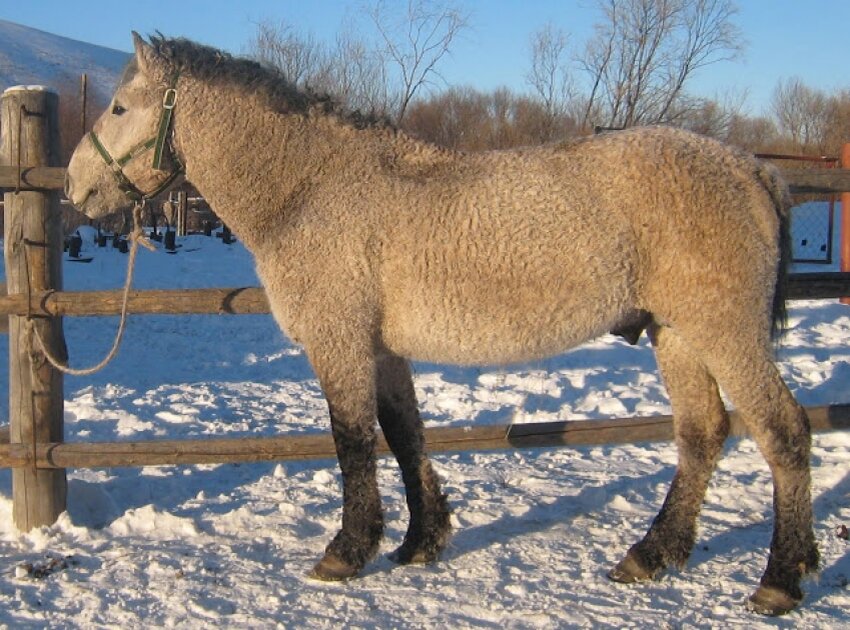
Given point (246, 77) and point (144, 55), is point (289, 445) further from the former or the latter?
point (144, 55)

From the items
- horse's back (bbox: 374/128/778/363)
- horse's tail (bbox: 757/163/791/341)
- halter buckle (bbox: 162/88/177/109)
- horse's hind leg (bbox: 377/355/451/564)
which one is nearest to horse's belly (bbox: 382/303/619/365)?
horse's back (bbox: 374/128/778/363)

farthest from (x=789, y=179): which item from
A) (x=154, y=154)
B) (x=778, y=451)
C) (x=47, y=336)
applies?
(x=47, y=336)

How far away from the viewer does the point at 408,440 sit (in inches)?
158

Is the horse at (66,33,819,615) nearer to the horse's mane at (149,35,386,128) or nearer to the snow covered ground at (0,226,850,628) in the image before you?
the horse's mane at (149,35,386,128)

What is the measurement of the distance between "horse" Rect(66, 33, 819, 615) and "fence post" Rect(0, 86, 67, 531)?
0.57m

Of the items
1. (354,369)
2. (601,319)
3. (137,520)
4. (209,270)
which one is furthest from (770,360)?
(209,270)

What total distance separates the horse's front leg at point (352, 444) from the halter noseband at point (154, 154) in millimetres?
1044

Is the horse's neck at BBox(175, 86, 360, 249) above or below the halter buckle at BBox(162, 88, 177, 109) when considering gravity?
below

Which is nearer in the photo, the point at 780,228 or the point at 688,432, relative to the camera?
the point at 780,228

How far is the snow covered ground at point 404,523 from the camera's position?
3.32 metres

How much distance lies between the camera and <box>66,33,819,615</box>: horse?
3.40 metres

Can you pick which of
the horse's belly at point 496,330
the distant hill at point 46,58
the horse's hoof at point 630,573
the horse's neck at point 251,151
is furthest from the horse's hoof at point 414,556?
the distant hill at point 46,58

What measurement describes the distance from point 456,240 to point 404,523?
1.64m

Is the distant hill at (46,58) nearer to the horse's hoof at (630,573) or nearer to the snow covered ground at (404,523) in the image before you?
the snow covered ground at (404,523)
